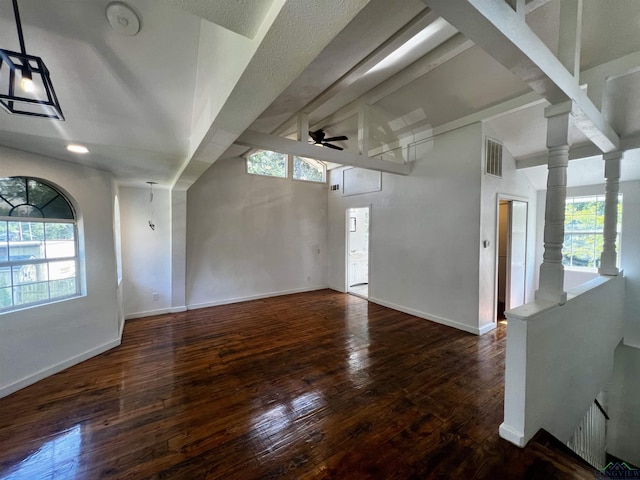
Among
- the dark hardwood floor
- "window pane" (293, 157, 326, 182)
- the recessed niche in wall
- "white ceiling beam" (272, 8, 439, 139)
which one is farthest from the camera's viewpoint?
"window pane" (293, 157, 326, 182)

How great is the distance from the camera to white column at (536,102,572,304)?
2.01 m

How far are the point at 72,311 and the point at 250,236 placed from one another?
301 centimetres

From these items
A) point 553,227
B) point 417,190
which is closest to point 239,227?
point 417,190

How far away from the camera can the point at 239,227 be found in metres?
5.32

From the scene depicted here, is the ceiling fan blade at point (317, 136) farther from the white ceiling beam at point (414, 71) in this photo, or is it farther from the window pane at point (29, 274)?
the window pane at point (29, 274)

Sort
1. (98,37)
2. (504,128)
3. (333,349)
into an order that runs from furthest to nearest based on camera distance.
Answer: (504,128) < (333,349) < (98,37)

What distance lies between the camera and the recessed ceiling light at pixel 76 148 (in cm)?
235

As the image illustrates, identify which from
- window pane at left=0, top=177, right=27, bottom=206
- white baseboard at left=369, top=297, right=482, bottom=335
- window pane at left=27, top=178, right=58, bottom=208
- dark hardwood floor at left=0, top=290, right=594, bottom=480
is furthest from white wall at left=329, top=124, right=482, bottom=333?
window pane at left=0, top=177, right=27, bottom=206

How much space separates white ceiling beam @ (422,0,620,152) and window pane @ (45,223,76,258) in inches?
155

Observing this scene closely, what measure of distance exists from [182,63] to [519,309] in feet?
9.83

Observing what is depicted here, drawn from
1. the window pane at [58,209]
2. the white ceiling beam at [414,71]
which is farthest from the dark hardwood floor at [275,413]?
the white ceiling beam at [414,71]

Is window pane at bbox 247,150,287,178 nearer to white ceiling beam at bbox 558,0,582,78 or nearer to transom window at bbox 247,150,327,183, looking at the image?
transom window at bbox 247,150,327,183

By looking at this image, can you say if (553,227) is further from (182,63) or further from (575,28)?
(182,63)

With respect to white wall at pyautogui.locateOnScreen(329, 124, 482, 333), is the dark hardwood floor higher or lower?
lower
